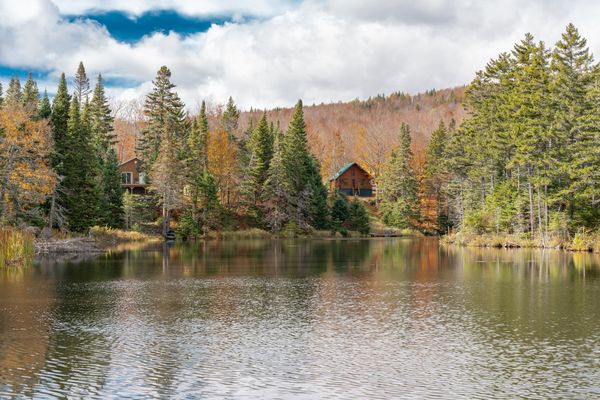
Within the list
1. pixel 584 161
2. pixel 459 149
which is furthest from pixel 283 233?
pixel 584 161

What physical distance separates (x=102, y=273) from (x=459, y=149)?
53961mm

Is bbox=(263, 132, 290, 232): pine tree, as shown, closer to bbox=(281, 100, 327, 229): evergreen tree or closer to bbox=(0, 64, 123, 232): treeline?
bbox=(281, 100, 327, 229): evergreen tree

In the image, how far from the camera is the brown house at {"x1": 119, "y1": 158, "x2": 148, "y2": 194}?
301 feet

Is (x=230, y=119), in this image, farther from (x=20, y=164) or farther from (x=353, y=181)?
(x=20, y=164)

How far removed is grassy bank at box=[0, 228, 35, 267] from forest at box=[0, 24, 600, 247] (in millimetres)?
5044

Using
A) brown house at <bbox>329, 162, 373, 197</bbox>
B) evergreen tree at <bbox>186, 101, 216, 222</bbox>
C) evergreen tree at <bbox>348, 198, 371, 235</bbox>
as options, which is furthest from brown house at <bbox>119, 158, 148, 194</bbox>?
brown house at <bbox>329, 162, 373, 197</bbox>

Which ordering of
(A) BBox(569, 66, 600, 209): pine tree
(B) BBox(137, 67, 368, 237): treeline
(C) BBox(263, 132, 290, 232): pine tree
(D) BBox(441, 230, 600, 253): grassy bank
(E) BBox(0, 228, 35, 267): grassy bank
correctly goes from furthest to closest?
(C) BBox(263, 132, 290, 232): pine tree
(B) BBox(137, 67, 368, 237): treeline
(D) BBox(441, 230, 600, 253): grassy bank
(A) BBox(569, 66, 600, 209): pine tree
(E) BBox(0, 228, 35, 267): grassy bank

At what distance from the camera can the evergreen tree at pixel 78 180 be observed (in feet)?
194

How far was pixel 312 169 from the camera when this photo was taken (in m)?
97.2

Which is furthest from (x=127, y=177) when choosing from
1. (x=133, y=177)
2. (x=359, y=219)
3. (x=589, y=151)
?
(x=589, y=151)

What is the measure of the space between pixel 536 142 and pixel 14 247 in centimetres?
4406

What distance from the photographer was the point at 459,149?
80.1 meters

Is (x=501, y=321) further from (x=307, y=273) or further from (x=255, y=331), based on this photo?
(x=307, y=273)

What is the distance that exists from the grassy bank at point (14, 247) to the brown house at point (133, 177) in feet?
159
